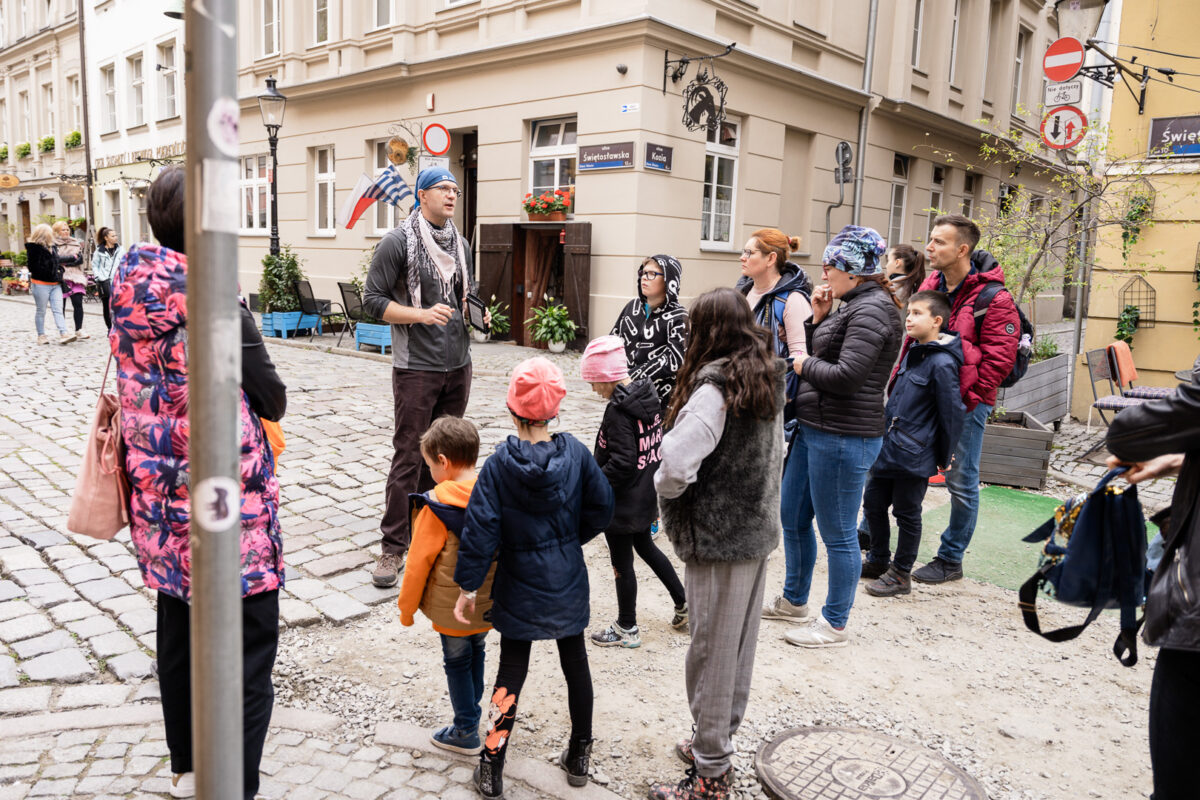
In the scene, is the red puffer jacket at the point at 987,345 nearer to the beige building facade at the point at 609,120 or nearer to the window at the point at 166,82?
the beige building facade at the point at 609,120

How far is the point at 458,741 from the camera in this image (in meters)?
3.05

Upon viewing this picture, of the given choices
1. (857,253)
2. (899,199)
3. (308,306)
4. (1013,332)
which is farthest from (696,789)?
(899,199)

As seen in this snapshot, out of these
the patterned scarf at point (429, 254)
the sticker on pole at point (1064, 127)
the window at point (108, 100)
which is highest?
the window at point (108, 100)

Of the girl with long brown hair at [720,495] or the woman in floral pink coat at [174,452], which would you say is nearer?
the woman in floral pink coat at [174,452]

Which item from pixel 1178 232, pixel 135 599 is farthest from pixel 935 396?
pixel 1178 232

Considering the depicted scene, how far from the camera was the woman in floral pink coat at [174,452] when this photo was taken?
233 cm

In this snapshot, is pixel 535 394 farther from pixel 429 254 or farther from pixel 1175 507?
pixel 429 254

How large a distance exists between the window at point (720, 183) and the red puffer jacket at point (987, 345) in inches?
390

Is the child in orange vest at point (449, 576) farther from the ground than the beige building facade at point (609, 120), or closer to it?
closer to it

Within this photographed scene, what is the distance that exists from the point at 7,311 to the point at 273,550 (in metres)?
21.3

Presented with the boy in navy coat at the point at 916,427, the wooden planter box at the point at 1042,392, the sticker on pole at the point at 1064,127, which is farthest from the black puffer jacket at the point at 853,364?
the sticker on pole at the point at 1064,127

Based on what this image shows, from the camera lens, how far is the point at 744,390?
9.00 ft

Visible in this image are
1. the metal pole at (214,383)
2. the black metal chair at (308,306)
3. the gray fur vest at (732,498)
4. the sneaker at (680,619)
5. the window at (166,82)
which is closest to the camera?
the metal pole at (214,383)

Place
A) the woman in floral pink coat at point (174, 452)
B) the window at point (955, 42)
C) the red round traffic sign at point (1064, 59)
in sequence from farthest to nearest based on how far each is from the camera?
the window at point (955, 42), the red round traffic sign at point (1064, 59), the woman in floral pink coat at point (174, 452)
